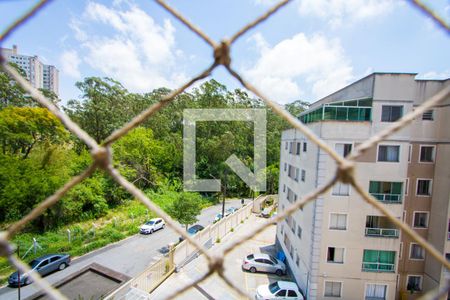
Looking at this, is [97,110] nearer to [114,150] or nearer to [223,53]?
[114,150]

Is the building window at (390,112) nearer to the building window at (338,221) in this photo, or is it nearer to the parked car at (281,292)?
the building window at (338,221)

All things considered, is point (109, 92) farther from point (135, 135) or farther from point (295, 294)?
point (295, 294)

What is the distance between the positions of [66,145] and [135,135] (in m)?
4.16

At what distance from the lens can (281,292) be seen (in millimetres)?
7473

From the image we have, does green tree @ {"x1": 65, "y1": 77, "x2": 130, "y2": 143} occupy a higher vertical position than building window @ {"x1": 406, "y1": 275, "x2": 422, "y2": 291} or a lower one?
higher

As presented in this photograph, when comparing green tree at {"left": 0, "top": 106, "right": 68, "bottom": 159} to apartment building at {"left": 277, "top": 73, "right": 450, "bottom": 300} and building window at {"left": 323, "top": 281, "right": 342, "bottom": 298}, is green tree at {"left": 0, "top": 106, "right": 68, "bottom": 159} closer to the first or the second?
apartment building at {"left": 277, "top": 73, "right": 450, "bottom": 300}

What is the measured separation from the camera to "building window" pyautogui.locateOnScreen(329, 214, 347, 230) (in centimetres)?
687

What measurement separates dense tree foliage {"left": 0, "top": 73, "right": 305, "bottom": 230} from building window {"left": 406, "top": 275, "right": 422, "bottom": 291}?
840 centimetres

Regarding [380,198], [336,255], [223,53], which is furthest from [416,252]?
[223,53]

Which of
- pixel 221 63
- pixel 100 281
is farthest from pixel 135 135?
pixel 221 63

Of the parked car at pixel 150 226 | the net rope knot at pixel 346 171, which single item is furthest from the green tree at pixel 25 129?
the net rope knot at pixel 346 171

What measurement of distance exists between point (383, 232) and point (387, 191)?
1140mm

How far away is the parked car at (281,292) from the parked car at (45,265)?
761 cm

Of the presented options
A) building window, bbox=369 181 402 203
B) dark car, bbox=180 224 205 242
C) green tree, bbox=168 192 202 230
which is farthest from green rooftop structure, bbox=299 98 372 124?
dark car, bbox=180 224 205 242
